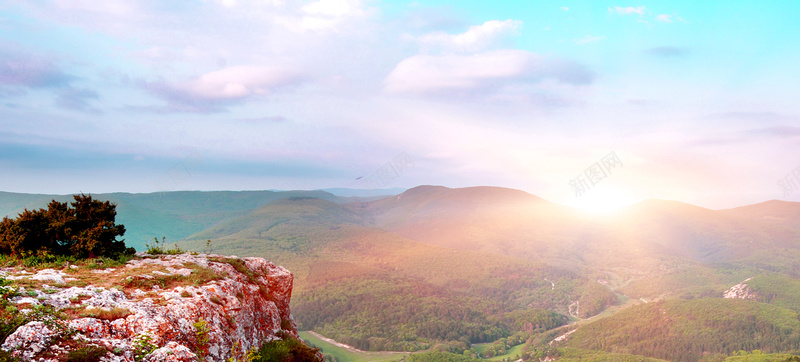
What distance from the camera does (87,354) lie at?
10.2 meters

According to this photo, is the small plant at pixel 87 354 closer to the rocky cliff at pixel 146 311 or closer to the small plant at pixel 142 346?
the rocky cliff at pixel 146 311

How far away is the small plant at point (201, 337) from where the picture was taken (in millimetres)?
13539

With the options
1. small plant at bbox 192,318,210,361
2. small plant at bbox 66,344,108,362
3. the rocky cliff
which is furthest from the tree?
small plant at bbox 66,344,108,362

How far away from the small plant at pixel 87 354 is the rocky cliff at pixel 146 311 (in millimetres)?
62

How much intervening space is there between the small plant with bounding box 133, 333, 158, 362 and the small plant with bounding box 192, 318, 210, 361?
1602 mm

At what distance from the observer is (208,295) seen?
16.5 metres

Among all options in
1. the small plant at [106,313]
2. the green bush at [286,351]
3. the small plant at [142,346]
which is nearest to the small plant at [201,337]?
the small plant at [142,346]

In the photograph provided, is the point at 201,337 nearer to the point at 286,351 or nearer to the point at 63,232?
the point at 286,351

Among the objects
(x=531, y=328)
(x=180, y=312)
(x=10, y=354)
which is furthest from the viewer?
(x=531, y=328)

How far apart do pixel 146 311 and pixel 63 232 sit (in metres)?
10.8

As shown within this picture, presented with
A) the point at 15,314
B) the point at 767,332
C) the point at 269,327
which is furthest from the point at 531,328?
the point at 15,314

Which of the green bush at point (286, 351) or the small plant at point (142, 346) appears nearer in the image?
the small plant at point (142, 346)

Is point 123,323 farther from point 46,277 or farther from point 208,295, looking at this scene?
point 46,277

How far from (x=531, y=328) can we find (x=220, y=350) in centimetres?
20960
